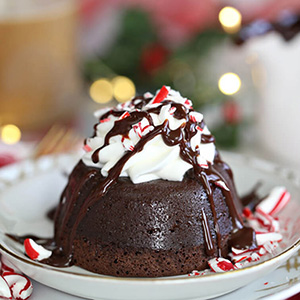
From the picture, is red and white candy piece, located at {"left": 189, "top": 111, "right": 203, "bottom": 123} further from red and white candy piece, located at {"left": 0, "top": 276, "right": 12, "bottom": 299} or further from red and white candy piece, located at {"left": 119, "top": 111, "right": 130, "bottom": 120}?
red and white candy piece, located at {"left": 0, "top": 276, "right": 12, "bottom": 299}

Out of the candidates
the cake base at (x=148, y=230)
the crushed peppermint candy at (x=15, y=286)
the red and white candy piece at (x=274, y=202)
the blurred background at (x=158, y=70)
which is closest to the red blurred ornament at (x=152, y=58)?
the blurred background at (x=158, y=70)

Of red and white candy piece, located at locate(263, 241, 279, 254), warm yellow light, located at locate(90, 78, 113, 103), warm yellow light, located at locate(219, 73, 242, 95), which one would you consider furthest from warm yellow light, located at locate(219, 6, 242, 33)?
red and white candy piece, located at locate(263, 241, 279, 254)

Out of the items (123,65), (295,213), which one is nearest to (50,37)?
(123,65)

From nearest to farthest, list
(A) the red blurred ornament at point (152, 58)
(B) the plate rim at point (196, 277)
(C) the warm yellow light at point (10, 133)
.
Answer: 1. (B) the plate rim at point (196, 277)
2. (C) the warm yellow light at point (10, 133)
3. (A) the red blurred ornament at point (152, 58)

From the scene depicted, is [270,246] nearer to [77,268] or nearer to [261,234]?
[261,234]

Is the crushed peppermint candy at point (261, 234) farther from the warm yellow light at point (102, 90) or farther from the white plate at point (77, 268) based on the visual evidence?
the warm yellow light at point (102, 90)

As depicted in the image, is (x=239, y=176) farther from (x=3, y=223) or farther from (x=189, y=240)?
(x=3, y=223)
